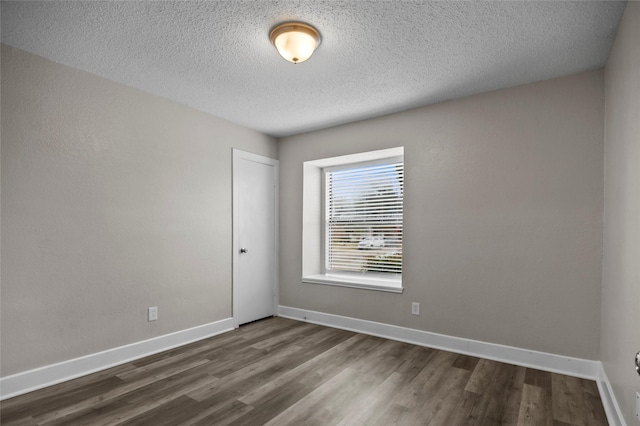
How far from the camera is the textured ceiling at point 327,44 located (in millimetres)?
2039

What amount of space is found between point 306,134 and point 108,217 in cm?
260

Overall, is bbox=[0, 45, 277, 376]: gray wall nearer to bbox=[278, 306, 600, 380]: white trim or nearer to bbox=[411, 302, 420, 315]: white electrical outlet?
bbox=[278, 306, 600, 380]: white trim

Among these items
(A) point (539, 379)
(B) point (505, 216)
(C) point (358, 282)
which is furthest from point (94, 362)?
(B) point (505, 216)

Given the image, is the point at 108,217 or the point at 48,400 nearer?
the point at 48,400

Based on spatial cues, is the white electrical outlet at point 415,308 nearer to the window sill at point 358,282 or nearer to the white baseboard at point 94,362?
the window sill at point 358,282

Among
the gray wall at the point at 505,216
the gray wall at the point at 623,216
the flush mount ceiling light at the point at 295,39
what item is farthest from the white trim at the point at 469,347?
the flush mount ceiling light at the point at 295,39

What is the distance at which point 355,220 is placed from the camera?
15.0 feet

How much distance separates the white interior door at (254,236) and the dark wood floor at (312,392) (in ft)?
3.29

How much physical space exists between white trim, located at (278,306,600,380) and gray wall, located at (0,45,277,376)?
1.46 metres

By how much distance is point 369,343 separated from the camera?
3598 mm

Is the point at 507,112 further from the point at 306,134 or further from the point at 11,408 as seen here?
the point at 11,408

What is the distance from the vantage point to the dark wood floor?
7.14 feet

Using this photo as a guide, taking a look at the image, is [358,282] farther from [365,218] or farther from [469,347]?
[469,347]

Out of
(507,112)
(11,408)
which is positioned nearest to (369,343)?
(507,112)
